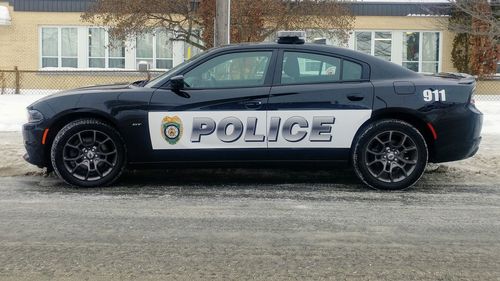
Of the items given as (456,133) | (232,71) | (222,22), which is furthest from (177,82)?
(222,22)

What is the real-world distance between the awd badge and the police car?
1cm

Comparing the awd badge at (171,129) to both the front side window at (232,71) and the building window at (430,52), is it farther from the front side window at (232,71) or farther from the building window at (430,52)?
the building window at (430,52)

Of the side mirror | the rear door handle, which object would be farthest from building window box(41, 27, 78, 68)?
the rear door handle

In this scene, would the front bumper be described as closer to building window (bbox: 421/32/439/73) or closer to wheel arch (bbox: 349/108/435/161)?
wheel arch (bbox: 349/108/435/161)

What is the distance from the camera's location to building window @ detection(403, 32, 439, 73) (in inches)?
985

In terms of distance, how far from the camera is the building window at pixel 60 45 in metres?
24.9

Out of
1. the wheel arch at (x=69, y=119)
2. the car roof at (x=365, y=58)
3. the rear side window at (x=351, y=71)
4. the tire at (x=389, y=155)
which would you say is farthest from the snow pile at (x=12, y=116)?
the tire at (x=389, y=155)

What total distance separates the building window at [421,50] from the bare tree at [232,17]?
7148 mm

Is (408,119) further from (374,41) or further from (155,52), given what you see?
(155,52)

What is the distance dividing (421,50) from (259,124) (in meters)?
20.3

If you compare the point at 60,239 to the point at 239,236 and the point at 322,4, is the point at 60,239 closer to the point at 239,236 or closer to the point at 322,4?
the point at 239,236

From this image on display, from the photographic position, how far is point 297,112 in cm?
655

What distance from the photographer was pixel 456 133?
6.59m

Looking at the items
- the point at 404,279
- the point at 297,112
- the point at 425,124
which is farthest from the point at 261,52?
the point at 404,279
